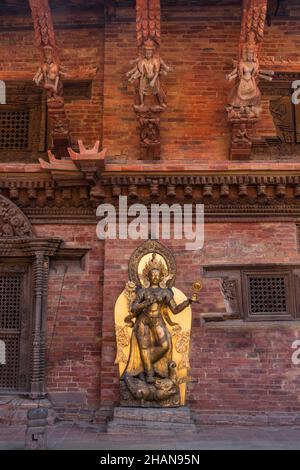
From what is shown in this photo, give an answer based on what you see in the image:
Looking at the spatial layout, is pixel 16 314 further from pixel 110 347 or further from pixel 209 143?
pixel 209 143

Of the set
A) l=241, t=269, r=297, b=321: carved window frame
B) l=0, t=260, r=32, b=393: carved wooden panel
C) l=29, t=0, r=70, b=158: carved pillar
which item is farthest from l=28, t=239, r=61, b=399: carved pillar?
l=241, t=269, r=297, b=321: carved window frame

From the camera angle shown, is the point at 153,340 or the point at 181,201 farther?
the point at 181,201

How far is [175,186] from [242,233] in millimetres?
1312

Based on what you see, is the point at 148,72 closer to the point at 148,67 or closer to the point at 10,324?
the point at 148,67

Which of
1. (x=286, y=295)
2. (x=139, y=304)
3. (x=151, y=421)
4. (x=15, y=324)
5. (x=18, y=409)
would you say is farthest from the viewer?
(x=15, y=324)

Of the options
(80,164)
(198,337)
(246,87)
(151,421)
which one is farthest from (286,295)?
(80,164)

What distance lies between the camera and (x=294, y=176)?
7297 millimetres

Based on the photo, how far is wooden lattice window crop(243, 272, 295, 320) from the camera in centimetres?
727

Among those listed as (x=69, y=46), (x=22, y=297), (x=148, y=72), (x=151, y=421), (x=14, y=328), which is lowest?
(x=151, y=421)

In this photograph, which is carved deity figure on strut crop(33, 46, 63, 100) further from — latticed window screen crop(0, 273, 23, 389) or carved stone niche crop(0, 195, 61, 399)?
latticed window screen crop(0, 273, 23, 389)

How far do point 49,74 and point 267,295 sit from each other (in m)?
4.86

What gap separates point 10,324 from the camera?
746 cm

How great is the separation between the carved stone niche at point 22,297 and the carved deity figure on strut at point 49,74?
75.3 inches
